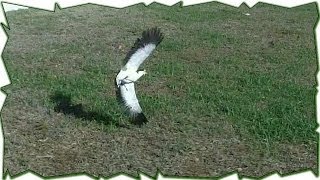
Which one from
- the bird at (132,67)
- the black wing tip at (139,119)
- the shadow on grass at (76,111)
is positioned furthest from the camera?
the shadow on grass at (76,111)

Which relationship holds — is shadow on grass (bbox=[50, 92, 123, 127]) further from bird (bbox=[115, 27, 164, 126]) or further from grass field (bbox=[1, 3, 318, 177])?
bird (bbox=[115, 27, 164, 126])

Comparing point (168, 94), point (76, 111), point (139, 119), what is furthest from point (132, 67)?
point (168, 94)

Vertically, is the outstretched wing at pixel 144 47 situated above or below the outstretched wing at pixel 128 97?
above

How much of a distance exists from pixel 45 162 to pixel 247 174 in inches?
43.3

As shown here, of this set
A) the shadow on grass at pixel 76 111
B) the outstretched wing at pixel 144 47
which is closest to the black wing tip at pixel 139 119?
the shadow on grass at pixel 76 111

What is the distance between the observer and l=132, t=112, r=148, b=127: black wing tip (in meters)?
3.37

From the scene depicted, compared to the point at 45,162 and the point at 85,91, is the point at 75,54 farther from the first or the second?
the point at 45,162

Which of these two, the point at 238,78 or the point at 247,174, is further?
the point at 238,78

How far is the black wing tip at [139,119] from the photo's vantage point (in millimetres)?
3370

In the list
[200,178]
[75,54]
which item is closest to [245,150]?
[200,178]

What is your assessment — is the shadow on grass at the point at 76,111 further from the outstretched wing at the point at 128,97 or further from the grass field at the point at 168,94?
the outstretched wing at the point at 128,97

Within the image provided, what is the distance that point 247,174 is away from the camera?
3121mm

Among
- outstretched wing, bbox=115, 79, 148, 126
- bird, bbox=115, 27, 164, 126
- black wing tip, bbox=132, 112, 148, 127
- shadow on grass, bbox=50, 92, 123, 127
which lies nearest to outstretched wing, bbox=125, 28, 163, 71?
bird, bbox=115, 27, 164, 126

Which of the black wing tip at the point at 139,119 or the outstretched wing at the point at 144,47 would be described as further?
the black wing tip at the point at 139,119
